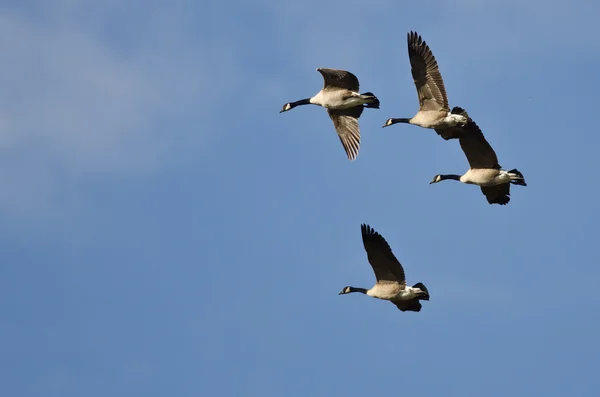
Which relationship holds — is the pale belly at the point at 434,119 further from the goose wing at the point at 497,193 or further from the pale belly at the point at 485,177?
the goose wing at the point at 497,193

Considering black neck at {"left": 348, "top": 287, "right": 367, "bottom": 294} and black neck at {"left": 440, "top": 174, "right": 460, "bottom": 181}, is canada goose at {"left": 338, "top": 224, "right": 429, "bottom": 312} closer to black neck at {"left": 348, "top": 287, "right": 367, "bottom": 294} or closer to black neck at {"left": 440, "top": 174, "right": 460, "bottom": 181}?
black neck at {"left": 348, "top": 287, "right": 367, "bottom": 294}

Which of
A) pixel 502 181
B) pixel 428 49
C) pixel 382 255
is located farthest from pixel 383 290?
pixel 428 49

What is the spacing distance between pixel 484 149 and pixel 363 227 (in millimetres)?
3400

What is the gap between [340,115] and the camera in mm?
31453

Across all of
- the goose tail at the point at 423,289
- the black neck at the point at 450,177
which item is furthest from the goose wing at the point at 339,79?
the goose tail at the point at 423,289

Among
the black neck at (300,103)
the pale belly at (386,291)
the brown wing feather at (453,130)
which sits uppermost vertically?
the black neck at (300,103)

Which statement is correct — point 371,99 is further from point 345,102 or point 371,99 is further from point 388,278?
point 388,278

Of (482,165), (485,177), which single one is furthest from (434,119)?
(485,177)

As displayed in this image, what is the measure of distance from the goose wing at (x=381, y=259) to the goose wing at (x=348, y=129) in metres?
4.02

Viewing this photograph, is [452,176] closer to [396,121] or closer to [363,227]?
[396,121]

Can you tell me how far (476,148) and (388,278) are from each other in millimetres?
3548

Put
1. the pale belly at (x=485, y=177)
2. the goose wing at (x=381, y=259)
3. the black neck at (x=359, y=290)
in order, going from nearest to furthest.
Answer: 1. the goose wing at (x=381, y=259)
2. the pale belly at (x=485, y=177)
3. the black neck at (x=359, y=290)

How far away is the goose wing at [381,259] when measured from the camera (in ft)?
90.8

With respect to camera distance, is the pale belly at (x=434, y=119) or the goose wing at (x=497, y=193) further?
the goose wing at (x=497, y=193)
